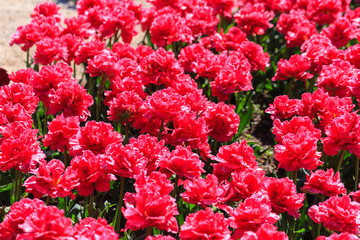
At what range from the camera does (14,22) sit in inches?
264

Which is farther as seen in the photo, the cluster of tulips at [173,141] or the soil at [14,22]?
the soil at [14,22]

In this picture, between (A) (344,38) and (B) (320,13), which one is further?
(B) (320,13)

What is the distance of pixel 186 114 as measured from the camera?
2.86 metres

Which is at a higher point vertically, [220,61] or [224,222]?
[220,61]

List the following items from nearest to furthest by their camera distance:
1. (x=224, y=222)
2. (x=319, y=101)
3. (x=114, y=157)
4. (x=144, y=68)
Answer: (x=224, y=222), (x=114, y=157), (x=319, y=101), (x=144, y=68)

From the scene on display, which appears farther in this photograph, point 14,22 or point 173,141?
point 14,22

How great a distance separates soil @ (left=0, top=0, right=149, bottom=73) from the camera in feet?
18.1

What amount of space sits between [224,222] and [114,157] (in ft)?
2.10

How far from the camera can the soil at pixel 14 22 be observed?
5.51 m

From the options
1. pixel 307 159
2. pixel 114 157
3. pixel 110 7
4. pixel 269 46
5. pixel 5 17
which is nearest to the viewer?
pixel 114 157

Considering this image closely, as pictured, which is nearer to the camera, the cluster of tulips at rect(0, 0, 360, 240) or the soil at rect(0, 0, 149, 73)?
the cluster of tulips at rect(0, 0, 360, 240)

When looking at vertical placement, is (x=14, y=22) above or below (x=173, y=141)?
below

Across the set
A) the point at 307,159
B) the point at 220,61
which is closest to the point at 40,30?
the point at 220,61

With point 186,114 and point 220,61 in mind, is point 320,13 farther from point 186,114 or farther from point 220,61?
point 186,114
